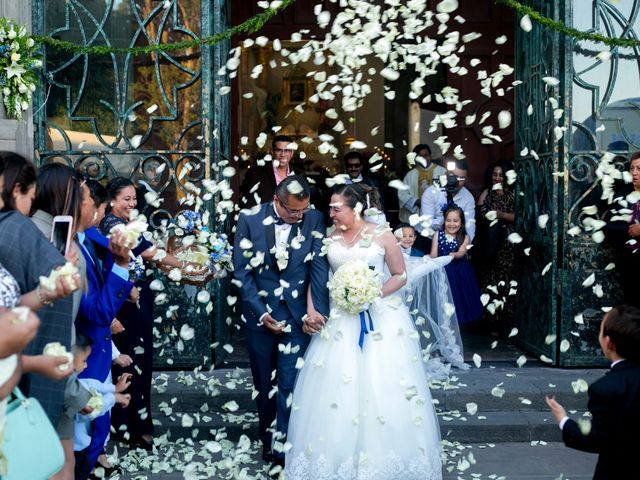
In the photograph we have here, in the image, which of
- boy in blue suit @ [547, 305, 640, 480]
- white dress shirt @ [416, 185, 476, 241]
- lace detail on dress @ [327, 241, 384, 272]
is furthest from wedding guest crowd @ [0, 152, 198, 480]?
white dress shirt @ [416, 185, 476, 241]

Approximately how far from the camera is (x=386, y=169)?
46.1ft

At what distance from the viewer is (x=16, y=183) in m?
3.76

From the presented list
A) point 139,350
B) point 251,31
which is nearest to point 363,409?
point 139,350

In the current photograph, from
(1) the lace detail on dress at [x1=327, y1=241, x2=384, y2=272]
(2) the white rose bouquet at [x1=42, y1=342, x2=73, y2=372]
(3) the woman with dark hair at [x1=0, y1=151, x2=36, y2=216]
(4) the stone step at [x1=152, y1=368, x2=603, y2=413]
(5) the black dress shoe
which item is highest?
(3) the woman with dark hair at [x1=0, y1=151, x2=36, y2=216]

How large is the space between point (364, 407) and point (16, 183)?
9.30 feet

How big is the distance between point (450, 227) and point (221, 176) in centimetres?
246

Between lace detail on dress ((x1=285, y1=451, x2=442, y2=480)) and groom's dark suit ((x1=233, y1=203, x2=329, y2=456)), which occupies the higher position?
groom's dark suit ((x1=233, y1=203, x2=329, y2=456))

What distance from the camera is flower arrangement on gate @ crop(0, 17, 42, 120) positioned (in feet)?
23.4

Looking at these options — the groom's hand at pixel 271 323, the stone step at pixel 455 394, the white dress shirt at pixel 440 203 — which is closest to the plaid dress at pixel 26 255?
the groom's hand at pixel 271 323

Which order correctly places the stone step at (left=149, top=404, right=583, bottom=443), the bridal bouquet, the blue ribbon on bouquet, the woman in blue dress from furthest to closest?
the woman in blue dress → the stone step at (left=149, top=404, right=583, bottom=443) → the blue ribbon on bouquet → the bridal bouquet

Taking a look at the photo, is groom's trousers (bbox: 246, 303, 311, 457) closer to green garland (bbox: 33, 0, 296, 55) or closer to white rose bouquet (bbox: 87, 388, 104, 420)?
white rose bouquet (bbox: 87, 388, 104, 420)

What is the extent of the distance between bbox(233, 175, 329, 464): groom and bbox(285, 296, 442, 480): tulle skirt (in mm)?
156

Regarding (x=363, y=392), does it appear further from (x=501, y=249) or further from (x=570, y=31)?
(x=501, y=249)

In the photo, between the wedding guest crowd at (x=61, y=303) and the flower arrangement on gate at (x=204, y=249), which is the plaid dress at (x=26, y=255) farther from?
the flower arrangement on gate at (x=204, y=249)
